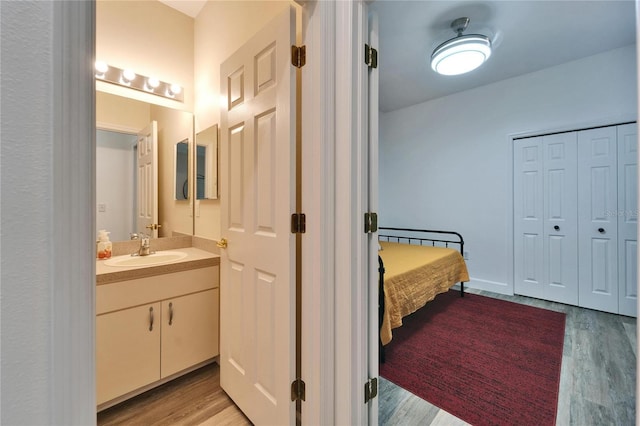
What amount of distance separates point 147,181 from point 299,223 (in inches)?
62.6

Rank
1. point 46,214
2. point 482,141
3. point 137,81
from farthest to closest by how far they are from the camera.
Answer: point 482,141 < point 137,81 < point 46,214

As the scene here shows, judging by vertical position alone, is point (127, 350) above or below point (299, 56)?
below

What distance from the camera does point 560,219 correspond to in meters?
3.26

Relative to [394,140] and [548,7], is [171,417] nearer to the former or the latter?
[548,7]

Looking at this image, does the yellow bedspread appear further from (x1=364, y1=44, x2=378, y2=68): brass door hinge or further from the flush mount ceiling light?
the flush mount ceiling light

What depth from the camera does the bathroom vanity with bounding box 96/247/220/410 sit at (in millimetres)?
1509

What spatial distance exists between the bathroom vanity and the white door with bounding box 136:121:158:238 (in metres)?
0.45

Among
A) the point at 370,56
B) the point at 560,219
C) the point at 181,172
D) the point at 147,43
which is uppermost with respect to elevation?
the point at 147,43

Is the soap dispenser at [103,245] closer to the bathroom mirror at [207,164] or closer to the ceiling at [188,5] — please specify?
the bathroom mirror at [207,164]

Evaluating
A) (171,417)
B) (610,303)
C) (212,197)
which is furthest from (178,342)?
(610,303)

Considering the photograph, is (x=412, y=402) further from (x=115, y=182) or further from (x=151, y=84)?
(x=151, y=84)

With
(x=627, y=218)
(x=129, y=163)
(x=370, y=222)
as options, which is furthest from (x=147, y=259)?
(x=627, y=218)

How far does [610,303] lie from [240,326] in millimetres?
3874

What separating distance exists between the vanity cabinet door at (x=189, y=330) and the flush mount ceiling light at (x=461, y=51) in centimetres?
290
